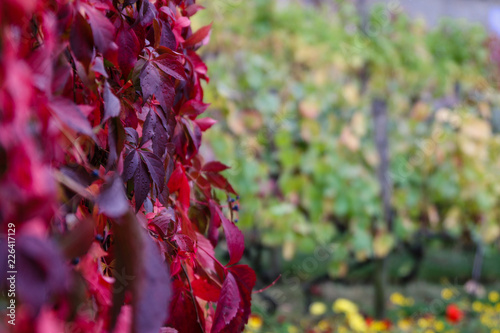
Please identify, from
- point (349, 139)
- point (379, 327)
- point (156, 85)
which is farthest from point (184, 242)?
point (349, 139)

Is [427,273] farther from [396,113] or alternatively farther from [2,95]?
[2,95]

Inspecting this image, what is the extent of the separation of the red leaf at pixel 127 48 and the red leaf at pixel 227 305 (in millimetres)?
237

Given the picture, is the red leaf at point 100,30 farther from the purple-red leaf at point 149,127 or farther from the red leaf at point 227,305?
the red leaf at point 227,305

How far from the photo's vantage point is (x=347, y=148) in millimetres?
3131

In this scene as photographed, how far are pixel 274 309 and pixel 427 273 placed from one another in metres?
2.05

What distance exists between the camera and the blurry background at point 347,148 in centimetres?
282

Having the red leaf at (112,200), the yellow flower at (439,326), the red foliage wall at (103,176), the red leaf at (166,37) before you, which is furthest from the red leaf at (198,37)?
the yellow flower at (439,326)

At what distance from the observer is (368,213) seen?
117 inches

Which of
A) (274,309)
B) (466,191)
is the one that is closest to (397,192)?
(466,191)

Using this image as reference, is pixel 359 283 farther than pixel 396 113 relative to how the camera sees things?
Yes

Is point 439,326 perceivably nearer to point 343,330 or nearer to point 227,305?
point 343,330

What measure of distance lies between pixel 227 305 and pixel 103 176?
178mm

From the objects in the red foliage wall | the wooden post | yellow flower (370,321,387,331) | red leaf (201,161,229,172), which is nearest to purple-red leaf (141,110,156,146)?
the red foliage wall

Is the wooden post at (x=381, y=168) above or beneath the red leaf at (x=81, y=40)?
beneath
